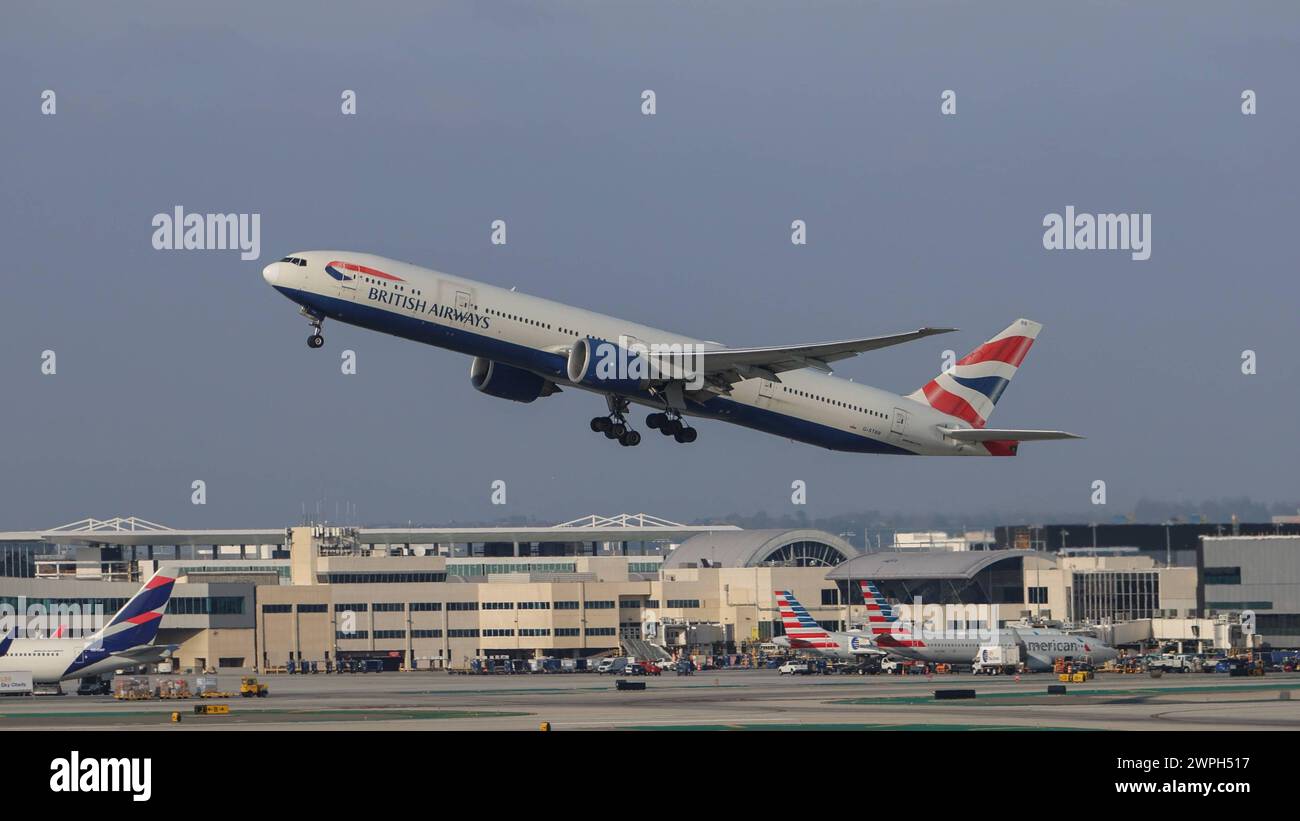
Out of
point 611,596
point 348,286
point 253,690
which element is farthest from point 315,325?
point 611,596

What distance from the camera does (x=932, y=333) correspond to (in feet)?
199

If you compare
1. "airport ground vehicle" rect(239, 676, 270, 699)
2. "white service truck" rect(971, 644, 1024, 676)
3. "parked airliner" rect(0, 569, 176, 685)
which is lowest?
"white service truck" rect(971, 644, 1024, 676)

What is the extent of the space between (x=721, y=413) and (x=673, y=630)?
71.3 m

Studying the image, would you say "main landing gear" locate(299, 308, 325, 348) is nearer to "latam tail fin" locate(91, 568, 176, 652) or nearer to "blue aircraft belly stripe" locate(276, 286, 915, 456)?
"blue aircraft belly stripe" locate(276, 286, 915, 456)

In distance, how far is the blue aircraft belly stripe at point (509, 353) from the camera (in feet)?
205

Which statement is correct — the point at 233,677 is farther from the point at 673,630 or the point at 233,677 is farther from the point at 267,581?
the point at 673,630

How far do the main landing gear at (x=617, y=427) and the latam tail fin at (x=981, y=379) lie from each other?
1473cm

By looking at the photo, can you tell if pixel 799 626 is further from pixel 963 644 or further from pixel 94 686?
pixel 94 686

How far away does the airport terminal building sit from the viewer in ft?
432

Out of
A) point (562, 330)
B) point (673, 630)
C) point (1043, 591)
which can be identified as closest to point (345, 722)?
point (562, 330)

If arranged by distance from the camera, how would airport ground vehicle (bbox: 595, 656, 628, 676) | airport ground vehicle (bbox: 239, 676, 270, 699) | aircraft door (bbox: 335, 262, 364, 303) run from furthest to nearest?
airport ground vehicle (bbox: 595, 656, 628, 676) → airport ground vehicle (bbox: 239, 676, 270, 699) → aircraft door (bbox: 335, 262, 364, 303)

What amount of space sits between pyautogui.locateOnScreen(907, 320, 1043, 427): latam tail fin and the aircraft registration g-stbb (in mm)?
78

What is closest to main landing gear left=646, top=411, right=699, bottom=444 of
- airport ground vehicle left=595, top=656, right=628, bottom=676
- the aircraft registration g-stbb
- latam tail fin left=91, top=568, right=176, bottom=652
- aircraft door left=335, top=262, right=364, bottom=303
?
the aircraft registration g-stbb

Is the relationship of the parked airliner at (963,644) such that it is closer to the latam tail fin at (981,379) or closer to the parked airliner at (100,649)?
the latam tail fin at (981,379)
